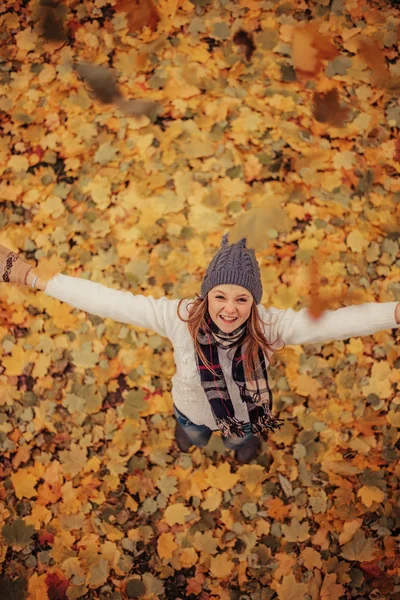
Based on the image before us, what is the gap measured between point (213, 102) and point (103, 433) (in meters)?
2.06

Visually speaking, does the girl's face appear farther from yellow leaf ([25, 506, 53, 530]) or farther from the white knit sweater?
yellow leaf ([25, 506, 53, 530])

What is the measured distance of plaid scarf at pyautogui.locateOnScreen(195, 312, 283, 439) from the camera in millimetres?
1843

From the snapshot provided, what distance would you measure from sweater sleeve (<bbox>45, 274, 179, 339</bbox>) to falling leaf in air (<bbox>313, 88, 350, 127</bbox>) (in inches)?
76.7

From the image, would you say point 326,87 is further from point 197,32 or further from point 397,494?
point 397,494

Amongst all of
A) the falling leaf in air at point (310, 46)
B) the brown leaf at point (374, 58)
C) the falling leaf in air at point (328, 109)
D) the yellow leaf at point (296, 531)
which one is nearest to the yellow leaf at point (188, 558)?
the yellow leaf at point (296, 531)

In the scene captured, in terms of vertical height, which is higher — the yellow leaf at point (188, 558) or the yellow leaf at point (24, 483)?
the yellow leaf at point (24, 483)

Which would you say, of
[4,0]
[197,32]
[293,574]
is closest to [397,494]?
[293,574]

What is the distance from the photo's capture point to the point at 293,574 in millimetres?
2488

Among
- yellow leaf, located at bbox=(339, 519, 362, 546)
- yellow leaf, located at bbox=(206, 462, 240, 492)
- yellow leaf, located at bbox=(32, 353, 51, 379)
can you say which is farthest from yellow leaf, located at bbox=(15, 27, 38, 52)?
yellow leaf, located at bbox=(339, 519, 362, 546)

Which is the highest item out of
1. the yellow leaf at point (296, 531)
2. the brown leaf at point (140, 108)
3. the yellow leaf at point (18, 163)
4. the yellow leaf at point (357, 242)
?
the brown leaf at point (140, 108)

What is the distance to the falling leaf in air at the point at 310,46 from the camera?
10.6 ft

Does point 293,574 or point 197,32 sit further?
point 197,32

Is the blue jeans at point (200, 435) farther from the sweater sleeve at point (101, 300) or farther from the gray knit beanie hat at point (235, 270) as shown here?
the gray knit beanie hat at point (235, 270)

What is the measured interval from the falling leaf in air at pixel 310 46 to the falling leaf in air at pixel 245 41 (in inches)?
10.7
